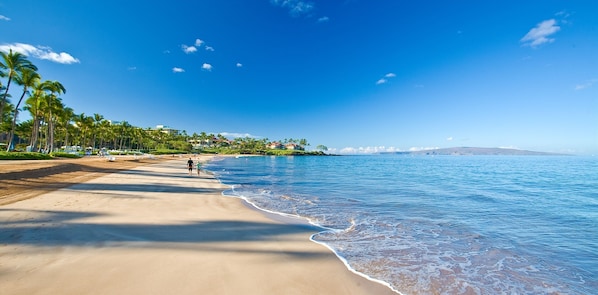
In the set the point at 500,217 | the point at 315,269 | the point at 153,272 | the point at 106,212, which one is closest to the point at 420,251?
the point at 315,269

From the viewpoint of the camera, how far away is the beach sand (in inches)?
161

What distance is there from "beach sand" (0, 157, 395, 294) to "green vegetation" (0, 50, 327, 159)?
97.1ft

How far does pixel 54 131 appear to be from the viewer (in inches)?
2405

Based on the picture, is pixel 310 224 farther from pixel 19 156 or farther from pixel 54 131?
pixel 54 131

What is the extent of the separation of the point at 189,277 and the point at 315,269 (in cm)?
237

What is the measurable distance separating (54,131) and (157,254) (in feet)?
262

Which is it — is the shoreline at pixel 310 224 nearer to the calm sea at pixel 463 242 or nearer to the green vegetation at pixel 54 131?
the calm sea at pixel 463 242

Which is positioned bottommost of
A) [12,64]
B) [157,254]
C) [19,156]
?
[157,254]

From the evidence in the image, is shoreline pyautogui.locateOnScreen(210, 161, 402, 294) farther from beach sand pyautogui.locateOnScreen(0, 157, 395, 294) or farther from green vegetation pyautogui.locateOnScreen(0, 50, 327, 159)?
green vegetation pyautogui.locateOnScreen(0, 50, 327, 159)

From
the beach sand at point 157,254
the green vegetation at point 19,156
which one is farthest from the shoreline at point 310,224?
the green vegetation at point 19,156

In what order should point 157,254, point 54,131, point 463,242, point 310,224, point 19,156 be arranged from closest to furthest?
point 157,254, point 463,242, point 310,224, point 19,156, point 54,131

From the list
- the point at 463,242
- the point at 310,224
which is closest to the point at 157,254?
the point at 310,224

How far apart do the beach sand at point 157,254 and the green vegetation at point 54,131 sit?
29596 millimetres

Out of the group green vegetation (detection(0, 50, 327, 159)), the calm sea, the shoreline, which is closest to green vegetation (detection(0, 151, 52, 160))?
green vegetation (detection(0, 50, 327, 159))
